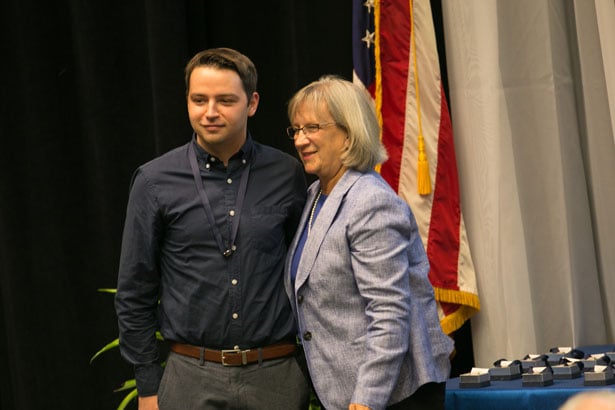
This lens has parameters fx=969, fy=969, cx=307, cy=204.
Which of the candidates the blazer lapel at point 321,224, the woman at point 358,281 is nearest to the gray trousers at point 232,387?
the woman at point 358,281

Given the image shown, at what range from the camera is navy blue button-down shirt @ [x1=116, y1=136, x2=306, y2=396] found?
2871 millimetres

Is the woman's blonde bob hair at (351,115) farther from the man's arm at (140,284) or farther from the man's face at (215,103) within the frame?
the man's arm at (140,284)

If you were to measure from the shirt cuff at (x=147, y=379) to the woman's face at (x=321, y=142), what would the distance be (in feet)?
2.58

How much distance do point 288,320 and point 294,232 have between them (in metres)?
0.30

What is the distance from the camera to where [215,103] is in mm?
2885

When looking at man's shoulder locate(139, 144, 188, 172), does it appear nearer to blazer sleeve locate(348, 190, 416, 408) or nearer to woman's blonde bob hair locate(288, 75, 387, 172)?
woman's blonde bob hair locate(288, 75, 387, 172)

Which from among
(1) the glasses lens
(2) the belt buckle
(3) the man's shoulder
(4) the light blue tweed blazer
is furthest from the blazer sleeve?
(3) the man's shoulder

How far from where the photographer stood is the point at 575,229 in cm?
414

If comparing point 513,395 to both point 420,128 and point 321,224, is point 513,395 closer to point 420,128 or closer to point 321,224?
point 321,224

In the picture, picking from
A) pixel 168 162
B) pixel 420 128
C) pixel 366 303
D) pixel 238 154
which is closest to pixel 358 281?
pixel 366 303

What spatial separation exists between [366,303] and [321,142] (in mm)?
486

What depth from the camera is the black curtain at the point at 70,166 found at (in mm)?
4965

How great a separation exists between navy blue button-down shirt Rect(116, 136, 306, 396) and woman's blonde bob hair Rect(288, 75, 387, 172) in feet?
1.03

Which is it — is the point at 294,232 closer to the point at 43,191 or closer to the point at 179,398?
the point at 179,398
